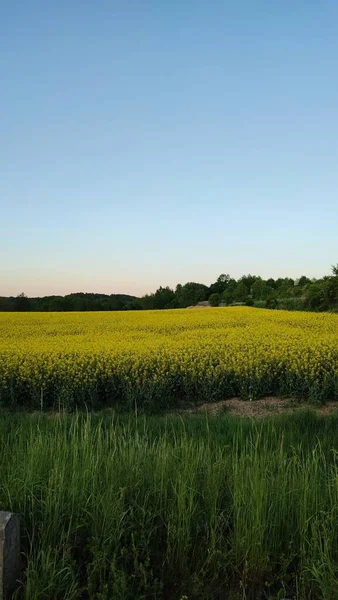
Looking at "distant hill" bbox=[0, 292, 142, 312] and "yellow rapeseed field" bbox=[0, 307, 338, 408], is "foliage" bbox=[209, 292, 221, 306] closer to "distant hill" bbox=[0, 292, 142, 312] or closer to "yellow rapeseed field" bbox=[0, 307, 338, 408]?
"distant hill" bbox=[0, 292, 142, 312]

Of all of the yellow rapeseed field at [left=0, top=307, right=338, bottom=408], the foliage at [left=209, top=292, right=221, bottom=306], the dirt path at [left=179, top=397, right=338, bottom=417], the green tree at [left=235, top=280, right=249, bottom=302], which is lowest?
the dirt path at [left=179, top=397, right=338, bottom=417]

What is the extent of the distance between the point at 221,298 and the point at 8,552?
206 ft

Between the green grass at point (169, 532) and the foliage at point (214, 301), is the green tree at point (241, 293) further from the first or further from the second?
the green grass at point (169, 532)

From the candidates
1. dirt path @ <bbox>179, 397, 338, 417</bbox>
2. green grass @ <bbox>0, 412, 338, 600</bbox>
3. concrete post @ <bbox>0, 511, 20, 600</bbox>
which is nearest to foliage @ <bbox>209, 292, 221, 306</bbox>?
dirt path @ <bbox>179, 397, 338, 417</bbox>

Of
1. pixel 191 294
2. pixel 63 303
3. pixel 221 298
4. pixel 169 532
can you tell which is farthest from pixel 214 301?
pixel 169 532

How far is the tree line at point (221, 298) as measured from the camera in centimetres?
4788

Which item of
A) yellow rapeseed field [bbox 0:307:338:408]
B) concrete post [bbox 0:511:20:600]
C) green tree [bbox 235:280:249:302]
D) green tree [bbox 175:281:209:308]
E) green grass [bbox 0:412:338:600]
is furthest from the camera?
green tree [bbox 175:281:209:308]

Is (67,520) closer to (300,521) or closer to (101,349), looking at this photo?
(300,521)

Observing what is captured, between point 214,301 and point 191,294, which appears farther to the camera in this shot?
point 191,294

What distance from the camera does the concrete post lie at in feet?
7.80

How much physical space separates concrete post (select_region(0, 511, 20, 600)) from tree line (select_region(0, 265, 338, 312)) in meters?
45.2

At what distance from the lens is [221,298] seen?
64750 mm

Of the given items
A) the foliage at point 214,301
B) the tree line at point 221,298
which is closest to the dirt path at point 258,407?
the tree line at point 221,298

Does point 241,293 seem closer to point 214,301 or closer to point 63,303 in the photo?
point 214,301
